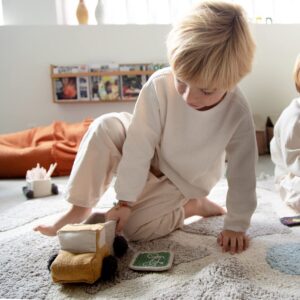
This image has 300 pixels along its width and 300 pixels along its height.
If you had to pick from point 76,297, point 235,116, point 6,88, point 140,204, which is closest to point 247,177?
point 235,116

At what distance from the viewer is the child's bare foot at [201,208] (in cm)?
91

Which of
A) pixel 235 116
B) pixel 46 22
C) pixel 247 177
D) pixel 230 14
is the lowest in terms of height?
pixel 247 177

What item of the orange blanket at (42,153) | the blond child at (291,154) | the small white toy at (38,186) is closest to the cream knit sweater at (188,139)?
the blond child at (291,154)

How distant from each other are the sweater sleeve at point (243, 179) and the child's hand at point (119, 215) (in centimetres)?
21

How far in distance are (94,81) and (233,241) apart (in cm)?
183

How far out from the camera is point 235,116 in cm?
76

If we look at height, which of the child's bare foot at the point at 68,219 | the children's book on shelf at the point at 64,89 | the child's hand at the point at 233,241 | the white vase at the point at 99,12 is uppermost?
the white vase at the point at 99,12

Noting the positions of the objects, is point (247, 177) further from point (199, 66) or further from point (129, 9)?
point (129, 9)

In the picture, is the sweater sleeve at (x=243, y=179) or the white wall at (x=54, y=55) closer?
the sweater sleeve at (x=243, y=179)

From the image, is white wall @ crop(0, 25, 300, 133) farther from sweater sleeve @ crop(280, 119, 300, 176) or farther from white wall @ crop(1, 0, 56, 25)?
sweater sleeve @ crop(280, 119, 300, 176)

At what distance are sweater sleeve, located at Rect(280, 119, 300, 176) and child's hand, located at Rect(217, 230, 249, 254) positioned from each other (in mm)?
368

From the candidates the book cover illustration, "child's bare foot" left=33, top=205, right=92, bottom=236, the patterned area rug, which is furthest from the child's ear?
the book cover illustration

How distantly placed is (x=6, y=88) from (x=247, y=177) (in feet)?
6.56

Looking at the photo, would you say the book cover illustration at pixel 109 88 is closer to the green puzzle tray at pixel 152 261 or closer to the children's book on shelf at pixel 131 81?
the children's book on shelf at pixel 131 81
